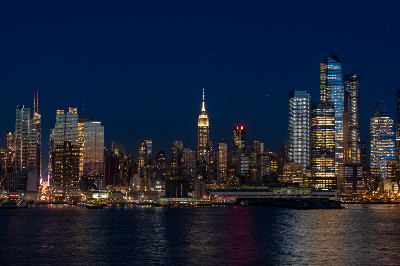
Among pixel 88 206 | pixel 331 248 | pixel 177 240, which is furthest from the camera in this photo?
pixel 88 206

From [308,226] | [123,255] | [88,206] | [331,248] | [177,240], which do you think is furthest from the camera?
[88,206]

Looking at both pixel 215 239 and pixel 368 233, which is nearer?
pixel 215 239

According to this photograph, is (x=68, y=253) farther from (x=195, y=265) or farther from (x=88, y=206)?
(x=88, y=206)

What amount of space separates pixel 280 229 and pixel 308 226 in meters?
9.75

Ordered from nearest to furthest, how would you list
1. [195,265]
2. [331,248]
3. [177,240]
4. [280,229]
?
[195,265] → [331,248] → [177,240] → [280,229]

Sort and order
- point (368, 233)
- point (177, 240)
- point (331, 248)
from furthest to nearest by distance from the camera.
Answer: point (368, 233)
point (177, 240)
point (331, 248)

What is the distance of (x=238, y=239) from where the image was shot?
279 feet

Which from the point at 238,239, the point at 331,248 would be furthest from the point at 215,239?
the point at 331,248

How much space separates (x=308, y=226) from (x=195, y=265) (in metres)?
54.2

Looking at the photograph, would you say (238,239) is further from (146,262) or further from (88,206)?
(88,206)

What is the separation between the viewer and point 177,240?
275ft

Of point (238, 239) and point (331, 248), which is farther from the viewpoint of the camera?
point (238, 239)

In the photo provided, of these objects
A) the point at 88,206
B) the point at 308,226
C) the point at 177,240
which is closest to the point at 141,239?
the point at 177,240

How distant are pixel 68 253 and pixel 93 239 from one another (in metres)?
15.2
